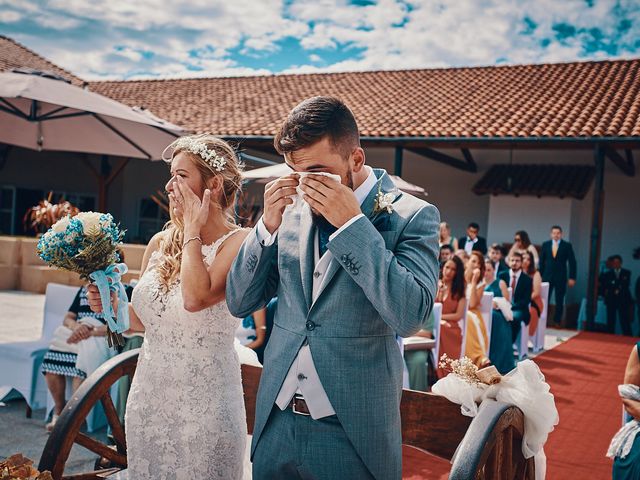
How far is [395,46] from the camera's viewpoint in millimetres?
26203

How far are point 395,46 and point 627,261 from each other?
46.5 feet

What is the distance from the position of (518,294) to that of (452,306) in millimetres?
2505

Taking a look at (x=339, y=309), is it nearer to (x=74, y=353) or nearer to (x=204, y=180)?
(x=204, y=180)

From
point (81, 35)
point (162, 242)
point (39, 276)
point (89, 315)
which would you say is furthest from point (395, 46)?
point (162, 242)

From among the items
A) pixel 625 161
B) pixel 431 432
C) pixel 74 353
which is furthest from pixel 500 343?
pixel 625 161

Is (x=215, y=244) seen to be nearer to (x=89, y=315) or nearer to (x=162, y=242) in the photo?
(x=162, y=242)

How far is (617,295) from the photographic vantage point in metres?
13.6

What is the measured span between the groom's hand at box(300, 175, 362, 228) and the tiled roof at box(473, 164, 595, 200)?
14783 millimetres

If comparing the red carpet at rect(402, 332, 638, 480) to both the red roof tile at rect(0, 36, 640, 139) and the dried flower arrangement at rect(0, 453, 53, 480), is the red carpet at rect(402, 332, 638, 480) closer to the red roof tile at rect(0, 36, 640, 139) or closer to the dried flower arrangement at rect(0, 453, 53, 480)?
the dried flower arrangement at rect(0, 453, 53, 480)

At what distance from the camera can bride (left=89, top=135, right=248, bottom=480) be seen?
7.95ft

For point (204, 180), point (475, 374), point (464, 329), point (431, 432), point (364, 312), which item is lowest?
point (464, 329)

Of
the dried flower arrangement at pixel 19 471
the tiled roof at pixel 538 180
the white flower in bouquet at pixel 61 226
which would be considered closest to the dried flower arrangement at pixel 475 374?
the dried flower arrangement at pixel 19 471

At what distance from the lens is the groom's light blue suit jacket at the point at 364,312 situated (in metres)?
1.59

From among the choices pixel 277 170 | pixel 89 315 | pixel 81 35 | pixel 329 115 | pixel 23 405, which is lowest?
pixel 23 405
